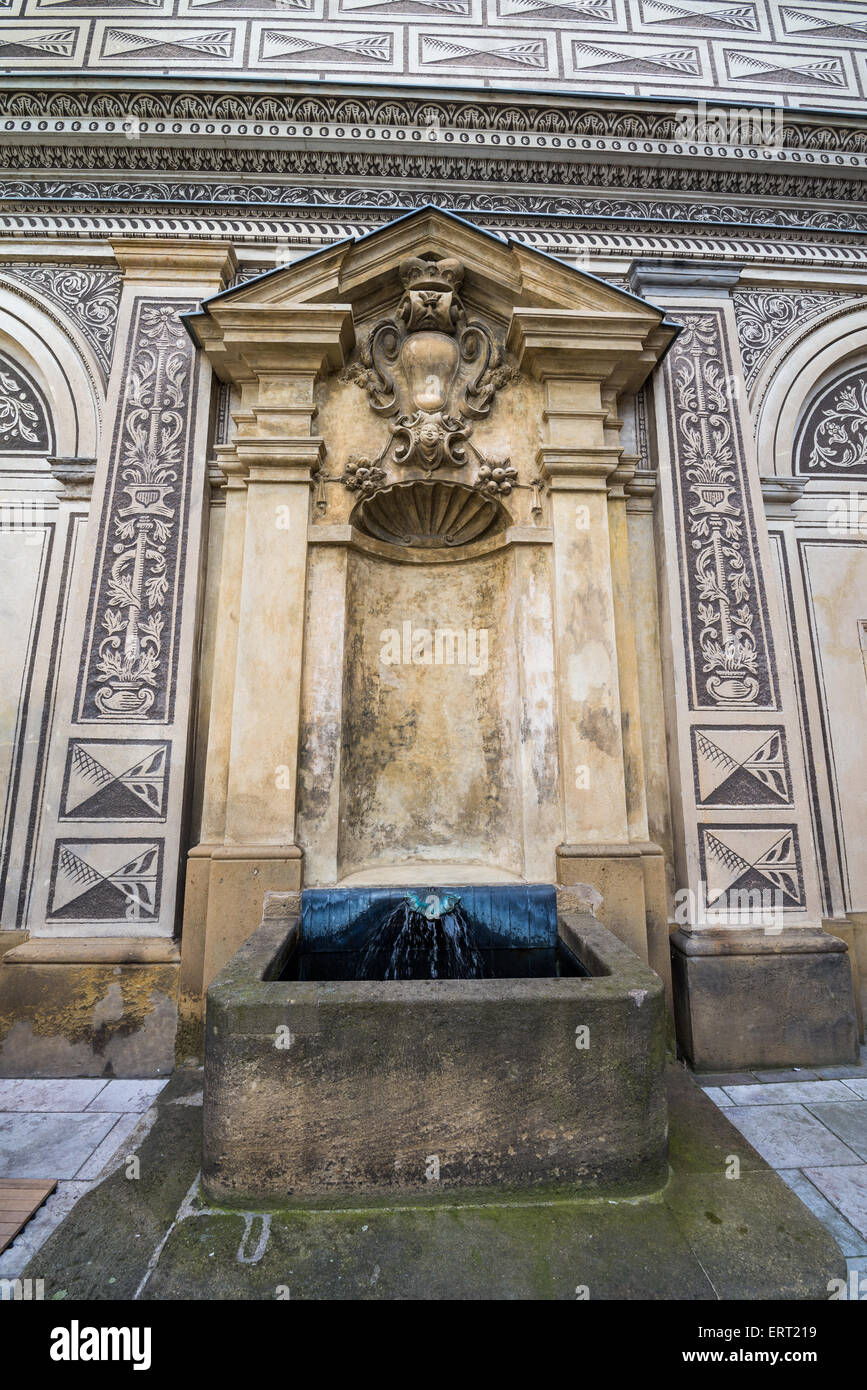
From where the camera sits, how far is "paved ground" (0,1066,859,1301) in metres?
1.68

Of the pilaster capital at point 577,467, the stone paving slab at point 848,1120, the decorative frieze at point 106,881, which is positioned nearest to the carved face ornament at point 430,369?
the pilaster capital at point 577,467

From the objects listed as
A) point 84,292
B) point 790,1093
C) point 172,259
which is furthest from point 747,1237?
point 84,292

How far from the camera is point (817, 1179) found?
8.29ft

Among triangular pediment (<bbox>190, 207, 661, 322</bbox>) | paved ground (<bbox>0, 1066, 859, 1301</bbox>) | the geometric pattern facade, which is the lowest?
paved ground (<bbox>0, 1066, 859, 1301</bbox>)

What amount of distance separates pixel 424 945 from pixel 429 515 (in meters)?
2.64

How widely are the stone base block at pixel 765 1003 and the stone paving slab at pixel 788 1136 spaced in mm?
369

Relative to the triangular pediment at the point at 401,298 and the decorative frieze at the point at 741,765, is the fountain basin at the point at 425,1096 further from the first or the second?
the triangular pediment at the point at 401,298

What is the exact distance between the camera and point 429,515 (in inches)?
170

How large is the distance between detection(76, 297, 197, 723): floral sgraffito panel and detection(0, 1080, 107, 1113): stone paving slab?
1869 mm

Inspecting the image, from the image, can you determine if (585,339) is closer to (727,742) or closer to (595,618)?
(595,618)

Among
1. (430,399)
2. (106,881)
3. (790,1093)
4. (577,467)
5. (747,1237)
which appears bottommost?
(790,1093)

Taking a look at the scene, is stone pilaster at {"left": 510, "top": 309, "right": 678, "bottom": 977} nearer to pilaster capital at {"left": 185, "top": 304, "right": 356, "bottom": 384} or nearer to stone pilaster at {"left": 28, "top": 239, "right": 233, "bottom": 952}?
pilaster capital at {"left": 185, "top": 304, "right": 356, "bottom": 384}

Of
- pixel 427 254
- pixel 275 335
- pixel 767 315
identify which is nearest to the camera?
pixel 275 335

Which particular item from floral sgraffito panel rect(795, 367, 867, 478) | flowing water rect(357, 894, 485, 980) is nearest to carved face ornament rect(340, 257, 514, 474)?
floral sgraffito panel rect(795, 367, 867, 478)
